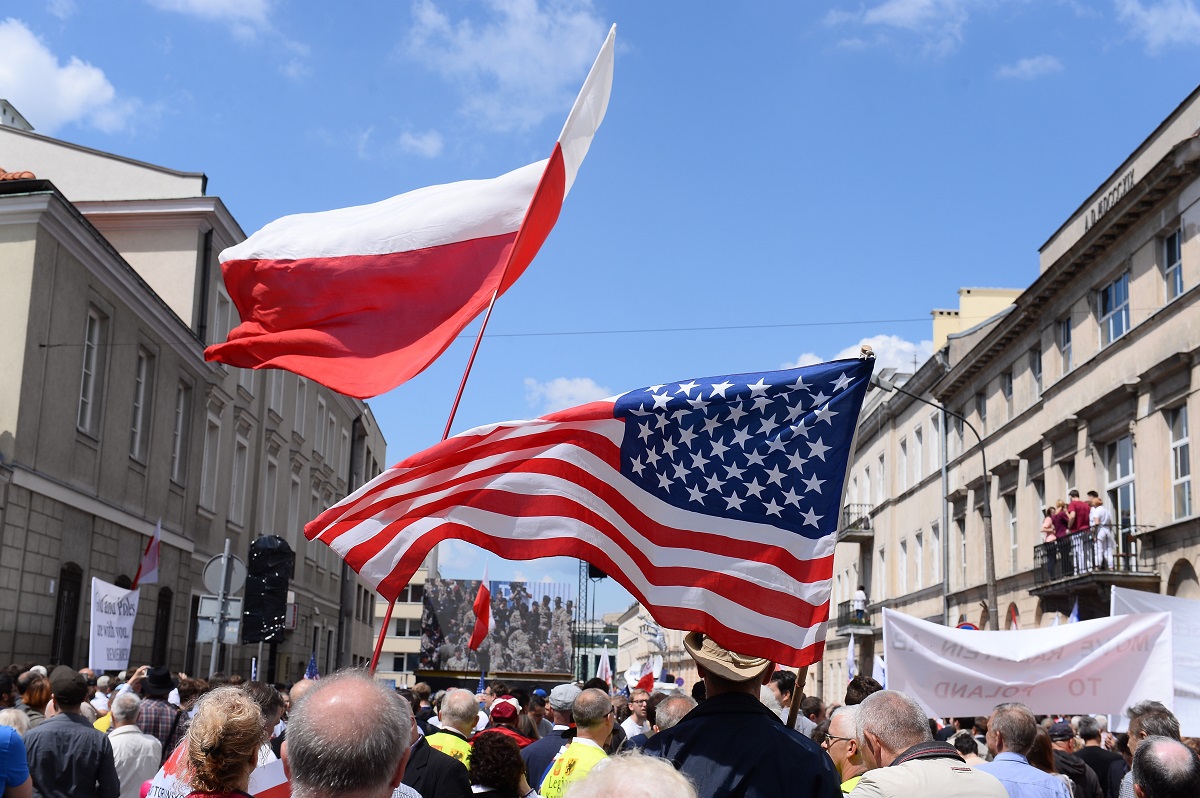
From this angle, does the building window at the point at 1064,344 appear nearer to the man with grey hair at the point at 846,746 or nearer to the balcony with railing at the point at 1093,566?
the balcony with railing at the point at 1093,566

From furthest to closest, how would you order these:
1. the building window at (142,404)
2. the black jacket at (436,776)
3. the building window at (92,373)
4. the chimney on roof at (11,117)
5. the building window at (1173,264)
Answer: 1. the chimney on roof at (11,117)
2. the building window at (1173,264)
3. the building window at (142,404)
4. the building window at (92,373)
5. the black jacket at (436,776)

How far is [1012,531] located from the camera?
34.4 meters

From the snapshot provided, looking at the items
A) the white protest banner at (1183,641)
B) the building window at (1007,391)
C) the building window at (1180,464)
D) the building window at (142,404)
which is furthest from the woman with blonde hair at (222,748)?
the building window at (1007,391)

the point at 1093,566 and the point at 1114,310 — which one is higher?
the point at 1114,310

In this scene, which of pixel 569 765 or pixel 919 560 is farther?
pixel 919 560

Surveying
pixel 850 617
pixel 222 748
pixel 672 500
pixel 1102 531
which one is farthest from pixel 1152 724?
pixel 850 617

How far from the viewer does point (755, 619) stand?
17.1 feet

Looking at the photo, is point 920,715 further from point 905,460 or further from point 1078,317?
point 905,460

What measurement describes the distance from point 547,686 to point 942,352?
19.3 m

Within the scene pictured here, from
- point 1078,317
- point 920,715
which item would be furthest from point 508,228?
point 1078,317

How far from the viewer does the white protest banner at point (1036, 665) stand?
1013 centimetres

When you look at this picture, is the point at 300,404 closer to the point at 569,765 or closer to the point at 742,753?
the point at 569,765

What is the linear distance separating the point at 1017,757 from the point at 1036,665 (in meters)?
3.64

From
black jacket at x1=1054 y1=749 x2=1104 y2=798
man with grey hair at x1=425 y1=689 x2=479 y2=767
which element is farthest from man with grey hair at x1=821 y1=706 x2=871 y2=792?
black jacket at x1=1054 y1=749 x2=1104 y2=798
